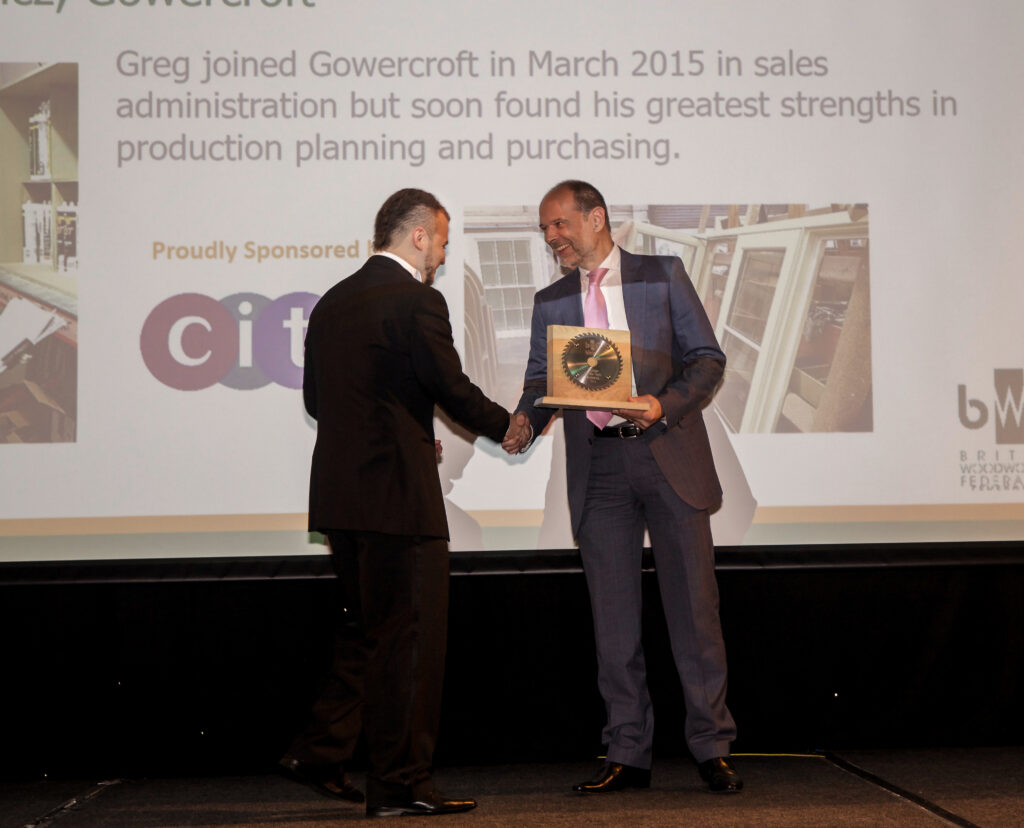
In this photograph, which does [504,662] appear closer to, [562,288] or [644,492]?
[644,492]

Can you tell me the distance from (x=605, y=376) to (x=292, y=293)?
3.98 ft

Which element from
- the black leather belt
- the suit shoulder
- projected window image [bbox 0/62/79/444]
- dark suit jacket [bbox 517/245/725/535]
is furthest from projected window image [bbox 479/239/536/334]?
projected window image [bbox 0/62/79/444]

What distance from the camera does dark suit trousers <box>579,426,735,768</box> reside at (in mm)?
3064

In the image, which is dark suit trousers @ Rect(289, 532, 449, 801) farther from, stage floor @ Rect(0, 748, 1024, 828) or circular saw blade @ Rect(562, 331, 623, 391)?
circular saw blade @ Rect(562, 331, 623, 391)

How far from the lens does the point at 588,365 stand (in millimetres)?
3018

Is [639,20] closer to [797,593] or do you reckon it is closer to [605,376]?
[605,376]

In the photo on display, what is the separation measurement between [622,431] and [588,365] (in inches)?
10.0

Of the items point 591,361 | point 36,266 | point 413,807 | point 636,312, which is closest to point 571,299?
point 636,312

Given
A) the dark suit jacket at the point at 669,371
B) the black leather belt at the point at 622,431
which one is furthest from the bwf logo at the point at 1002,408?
the black leather belt at the point at 622,431

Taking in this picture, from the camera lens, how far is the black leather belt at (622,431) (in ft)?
10.3

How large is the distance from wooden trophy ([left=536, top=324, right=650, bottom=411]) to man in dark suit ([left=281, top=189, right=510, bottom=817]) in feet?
0.89

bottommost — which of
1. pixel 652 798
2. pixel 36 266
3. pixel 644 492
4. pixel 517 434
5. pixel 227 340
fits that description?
pixel 652 798

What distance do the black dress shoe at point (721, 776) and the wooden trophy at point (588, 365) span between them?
104 centimetres

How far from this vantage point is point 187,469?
357 centimetres
